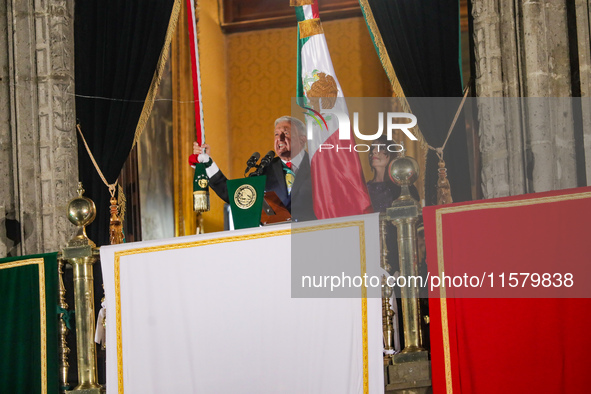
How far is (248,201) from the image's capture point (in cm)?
463

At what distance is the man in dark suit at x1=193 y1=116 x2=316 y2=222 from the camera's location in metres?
5.08

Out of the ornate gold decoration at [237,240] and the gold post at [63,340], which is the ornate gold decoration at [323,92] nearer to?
the ornate gold decoration at [237,240]

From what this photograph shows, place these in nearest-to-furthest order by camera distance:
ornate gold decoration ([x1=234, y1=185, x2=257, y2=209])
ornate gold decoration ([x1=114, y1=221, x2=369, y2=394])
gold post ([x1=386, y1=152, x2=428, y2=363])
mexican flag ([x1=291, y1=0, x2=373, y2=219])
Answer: ornate gold decoration ([x1=114, y1=221, x2=369, y2=394]) < gold post ([x1=386, y1=152, x2=428, y2=363]) < ornate gold decoration ([x1=234, y1=185, x2=257, y2=209]) < mexican flag ([x1=291, y1=0, x2=373, y2=219])

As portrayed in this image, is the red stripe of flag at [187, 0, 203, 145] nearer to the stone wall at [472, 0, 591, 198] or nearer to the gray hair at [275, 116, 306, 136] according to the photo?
the gray hair at [275, 116, 306, 136]

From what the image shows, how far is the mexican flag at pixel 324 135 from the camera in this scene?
4.81 m

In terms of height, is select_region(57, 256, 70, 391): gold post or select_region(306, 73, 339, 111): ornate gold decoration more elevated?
select_region(306, 73, 339, 111): ornate gold decoration

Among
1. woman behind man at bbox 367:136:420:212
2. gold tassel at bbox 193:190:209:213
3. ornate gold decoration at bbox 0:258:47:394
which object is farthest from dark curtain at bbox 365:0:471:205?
ornate gold decoration at bbox 0:258:47:394

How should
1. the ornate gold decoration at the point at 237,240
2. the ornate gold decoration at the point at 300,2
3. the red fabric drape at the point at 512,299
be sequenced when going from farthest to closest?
1. the ornate gold decoration at the point at 300,2
2. the ornate gold decoration at the point at 237,240
3. the red fabric drape at the point at 512,299

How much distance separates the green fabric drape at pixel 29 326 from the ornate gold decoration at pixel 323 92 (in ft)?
6.40

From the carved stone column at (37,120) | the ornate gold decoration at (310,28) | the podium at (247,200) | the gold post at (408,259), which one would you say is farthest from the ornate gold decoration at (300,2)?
the carved stone column at (37,120)

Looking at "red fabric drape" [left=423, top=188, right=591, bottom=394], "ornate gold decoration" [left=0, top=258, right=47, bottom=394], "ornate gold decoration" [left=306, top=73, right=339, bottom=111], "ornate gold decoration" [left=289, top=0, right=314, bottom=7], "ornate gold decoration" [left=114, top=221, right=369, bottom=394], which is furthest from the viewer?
"ornate gold decoration" [left=289, top=0, right=314, bottom=7]

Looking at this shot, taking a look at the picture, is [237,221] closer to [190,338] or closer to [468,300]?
[190,338]

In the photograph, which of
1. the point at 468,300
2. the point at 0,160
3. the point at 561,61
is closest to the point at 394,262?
the point at 468,300

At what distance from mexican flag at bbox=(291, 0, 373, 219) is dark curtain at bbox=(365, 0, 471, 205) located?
1.60 feet
